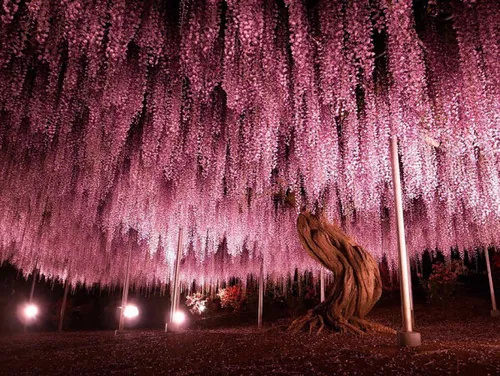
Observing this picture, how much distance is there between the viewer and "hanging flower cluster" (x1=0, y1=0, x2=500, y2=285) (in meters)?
3.02

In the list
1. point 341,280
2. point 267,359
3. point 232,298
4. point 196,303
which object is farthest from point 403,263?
point 196,303

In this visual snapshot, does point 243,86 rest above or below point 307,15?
below

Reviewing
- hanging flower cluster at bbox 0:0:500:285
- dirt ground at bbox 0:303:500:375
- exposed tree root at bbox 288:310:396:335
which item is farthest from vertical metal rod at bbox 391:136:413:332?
exposed tree root at bbox 288:310:396:335

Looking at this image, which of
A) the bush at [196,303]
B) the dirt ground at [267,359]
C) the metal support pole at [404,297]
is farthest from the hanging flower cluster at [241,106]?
the bush at [196,303]

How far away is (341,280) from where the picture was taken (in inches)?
226

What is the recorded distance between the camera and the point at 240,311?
14.4 meters

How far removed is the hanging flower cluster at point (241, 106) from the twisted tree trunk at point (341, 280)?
0.39 m

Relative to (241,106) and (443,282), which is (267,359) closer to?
(241,106)

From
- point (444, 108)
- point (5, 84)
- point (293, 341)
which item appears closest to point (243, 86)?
point (444, 108)

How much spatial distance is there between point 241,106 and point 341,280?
3.45m

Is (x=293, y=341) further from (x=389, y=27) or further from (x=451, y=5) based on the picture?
(x=451, y=5)

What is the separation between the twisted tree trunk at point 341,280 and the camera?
534 centimetres

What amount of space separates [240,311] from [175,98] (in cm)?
1198

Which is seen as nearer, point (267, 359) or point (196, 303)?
point (267, 359)
